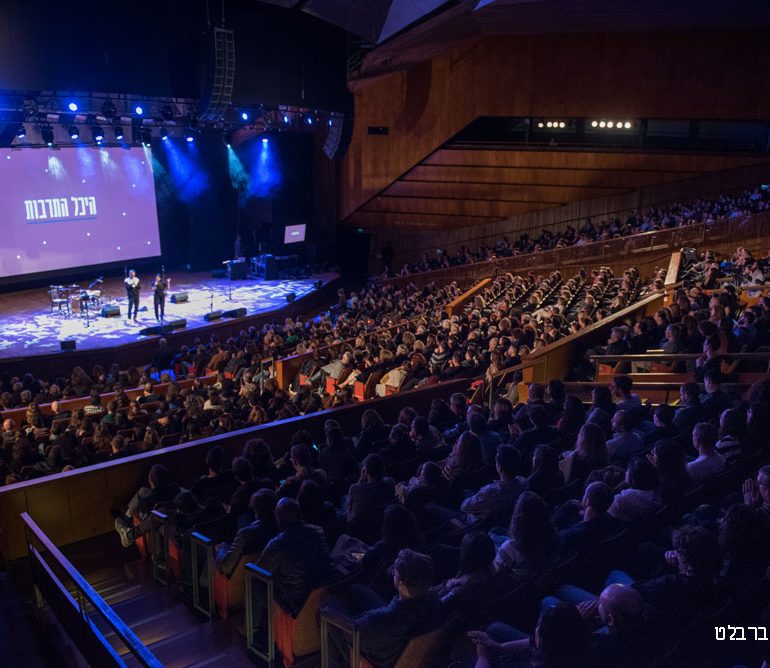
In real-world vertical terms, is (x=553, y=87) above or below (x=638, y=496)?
above

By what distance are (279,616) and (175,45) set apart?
1223 cm

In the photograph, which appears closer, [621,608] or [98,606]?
[621,608]

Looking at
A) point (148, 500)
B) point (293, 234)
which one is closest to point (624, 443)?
point (148, 500)

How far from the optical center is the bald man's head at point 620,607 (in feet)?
8.83

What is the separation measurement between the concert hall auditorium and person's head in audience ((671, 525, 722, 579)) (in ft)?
0.04

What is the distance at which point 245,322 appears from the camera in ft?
51.8

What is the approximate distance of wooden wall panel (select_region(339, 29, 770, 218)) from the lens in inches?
699

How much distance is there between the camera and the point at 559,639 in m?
2.51

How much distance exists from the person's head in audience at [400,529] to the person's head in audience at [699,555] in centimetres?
123

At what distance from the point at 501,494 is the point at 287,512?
1234 millimetres

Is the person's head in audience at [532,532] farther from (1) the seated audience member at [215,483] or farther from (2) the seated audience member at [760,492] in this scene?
(1) the seated audience member at [215,483]

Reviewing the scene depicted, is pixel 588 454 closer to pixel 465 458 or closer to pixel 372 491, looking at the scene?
pixel 465 458

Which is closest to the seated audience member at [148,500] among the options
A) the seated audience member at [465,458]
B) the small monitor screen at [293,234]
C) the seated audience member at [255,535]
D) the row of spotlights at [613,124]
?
the seated audience member at [255,535]

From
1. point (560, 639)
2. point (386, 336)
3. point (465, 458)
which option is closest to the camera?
point (560, 639)
